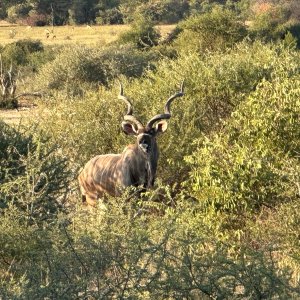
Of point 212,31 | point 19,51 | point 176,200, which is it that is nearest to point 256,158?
point 176,200

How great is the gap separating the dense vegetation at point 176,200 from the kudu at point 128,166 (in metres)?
0.33

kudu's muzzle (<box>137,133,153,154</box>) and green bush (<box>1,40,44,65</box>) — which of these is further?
green bush (<box>1,40,44,65</box>)

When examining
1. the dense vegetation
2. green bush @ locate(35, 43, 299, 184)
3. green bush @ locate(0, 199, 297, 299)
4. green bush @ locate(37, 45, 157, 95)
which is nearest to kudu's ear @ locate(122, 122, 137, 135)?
the dense vegetation

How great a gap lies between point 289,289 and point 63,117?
7.66m

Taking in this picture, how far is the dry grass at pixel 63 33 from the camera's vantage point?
151 ft

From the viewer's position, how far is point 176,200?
8.74 meters

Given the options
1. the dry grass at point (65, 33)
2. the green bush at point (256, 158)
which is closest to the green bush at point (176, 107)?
the green bush at point (256, 158)

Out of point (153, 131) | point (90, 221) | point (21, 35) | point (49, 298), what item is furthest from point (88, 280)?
point (21, 35)

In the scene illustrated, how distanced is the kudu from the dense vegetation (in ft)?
1.08

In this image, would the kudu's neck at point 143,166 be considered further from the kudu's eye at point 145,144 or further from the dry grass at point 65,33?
the dry grass at point 65,33

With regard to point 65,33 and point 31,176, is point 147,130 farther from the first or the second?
point 65,33

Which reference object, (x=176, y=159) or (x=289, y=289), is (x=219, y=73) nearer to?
(x=176, y=159)

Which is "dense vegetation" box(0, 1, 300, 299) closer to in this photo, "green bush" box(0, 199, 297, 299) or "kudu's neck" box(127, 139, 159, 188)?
"green bush" box(0, 199, 297, 299)

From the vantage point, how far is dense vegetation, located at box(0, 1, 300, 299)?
4.48m
